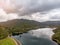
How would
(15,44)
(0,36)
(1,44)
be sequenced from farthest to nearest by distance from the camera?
(0,36), (15,44), (1,44)

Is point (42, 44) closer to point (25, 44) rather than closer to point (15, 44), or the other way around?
point (25, 44)

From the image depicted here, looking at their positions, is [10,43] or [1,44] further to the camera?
[10,43]

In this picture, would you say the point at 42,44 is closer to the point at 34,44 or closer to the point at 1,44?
the point at 34,44

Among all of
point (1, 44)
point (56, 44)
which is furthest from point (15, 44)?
point (56, 44)

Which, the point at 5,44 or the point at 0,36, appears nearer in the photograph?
the point at 5,44

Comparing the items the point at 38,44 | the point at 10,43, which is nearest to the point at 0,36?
the point at 10,43

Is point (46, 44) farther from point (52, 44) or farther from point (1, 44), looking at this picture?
point (1, 44)

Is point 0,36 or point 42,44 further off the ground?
point 0,36

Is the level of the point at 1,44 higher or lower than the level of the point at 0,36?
lower

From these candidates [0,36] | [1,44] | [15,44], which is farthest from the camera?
[0,36]
